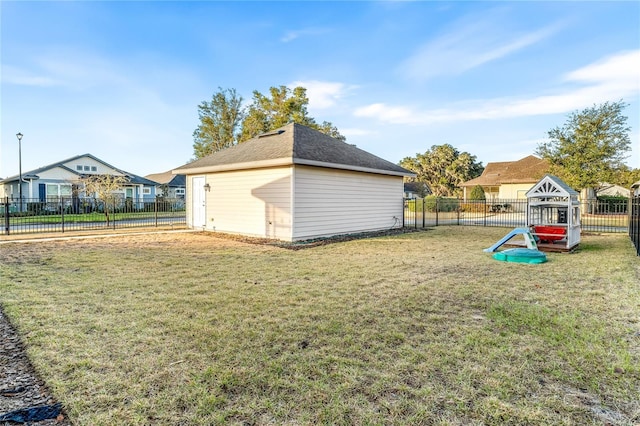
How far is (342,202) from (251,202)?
10.7 feet

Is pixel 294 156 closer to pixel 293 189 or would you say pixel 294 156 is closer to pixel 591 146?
pixel 293 189

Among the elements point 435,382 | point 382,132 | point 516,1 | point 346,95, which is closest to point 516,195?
point 382,132

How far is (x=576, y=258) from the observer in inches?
315

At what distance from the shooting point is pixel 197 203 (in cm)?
1415

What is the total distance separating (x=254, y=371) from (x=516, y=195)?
33.3 metres

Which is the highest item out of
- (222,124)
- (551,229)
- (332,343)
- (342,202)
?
(222,124)

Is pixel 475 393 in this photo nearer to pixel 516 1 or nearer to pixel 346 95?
pixel 516 1

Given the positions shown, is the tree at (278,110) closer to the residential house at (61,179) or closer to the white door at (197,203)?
the residential house at (61,179)

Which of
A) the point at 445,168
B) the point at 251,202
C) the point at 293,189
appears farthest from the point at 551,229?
the point at 445,168

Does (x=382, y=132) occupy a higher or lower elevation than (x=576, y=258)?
higher

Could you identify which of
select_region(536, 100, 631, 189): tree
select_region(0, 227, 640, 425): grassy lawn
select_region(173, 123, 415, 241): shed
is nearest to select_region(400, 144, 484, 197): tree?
select_region(536, 100, 631, 189): tree

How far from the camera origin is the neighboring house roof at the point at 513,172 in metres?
29.5

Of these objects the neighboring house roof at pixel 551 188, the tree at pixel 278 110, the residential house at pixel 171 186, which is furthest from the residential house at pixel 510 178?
the residential house at pixel 171 186

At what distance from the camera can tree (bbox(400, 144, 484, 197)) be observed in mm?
43125
